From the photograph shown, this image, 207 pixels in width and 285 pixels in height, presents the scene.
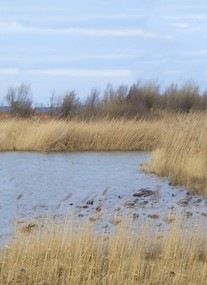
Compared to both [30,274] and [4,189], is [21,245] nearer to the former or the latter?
[30,274]

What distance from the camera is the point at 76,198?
9.48 meters

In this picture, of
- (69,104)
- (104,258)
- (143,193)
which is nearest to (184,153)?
(143,193)

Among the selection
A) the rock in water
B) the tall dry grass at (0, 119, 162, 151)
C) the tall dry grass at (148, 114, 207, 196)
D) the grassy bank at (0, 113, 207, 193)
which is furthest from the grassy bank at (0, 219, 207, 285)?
the tall dry grass at (0, 119, 162, 151)

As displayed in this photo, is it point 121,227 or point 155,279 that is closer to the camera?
point 155,279

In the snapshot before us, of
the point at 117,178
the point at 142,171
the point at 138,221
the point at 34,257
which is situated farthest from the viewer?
the point at 142,171

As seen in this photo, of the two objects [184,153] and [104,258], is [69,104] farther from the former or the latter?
[104,258]

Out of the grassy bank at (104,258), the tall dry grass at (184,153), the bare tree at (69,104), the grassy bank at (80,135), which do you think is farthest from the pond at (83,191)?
the bare tree at (69,104)

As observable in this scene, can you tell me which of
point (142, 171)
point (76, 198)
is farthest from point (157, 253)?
point (142, 171)

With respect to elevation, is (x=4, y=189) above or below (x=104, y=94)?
below

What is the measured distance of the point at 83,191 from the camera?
34.2ft

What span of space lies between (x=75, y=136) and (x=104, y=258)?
14292 mm

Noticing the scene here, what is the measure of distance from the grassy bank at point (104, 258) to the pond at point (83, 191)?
105 cm

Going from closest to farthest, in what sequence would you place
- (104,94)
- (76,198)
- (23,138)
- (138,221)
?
(138,221), (76,198), (23,138), (104,94)

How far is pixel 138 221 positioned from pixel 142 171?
6712mm
